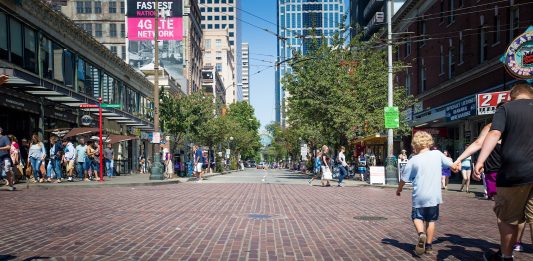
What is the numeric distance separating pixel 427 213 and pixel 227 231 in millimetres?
3101

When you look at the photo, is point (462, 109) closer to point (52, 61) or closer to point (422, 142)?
point (422, 142)

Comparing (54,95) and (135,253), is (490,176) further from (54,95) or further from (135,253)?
(54,95)

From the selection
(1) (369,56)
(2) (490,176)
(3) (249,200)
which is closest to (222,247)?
(2) (490,176)

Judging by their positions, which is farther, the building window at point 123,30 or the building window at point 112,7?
the building window at point 123,30

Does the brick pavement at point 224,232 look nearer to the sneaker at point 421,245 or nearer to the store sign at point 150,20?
the sneaker at point 421,245

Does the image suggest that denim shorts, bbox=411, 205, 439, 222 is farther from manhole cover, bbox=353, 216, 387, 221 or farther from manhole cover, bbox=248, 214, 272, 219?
manhole cover, bbox=248, 214, 272, 219

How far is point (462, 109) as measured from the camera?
23.8 metres

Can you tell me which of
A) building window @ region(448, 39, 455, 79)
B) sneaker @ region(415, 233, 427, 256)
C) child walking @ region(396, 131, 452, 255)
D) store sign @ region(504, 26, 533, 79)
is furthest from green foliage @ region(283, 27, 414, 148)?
sneaker @ region(415, 233, 427, 256)

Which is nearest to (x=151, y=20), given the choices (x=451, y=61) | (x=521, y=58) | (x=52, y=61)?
(x=52, y=61)

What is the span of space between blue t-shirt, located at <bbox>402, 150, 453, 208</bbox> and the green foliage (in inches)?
863

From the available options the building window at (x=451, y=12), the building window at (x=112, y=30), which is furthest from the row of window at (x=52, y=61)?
the building window at (x=112, y=30)

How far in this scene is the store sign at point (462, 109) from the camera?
72.9 ft

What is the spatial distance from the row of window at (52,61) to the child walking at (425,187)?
742 inches

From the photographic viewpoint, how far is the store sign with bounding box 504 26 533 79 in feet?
49.3
